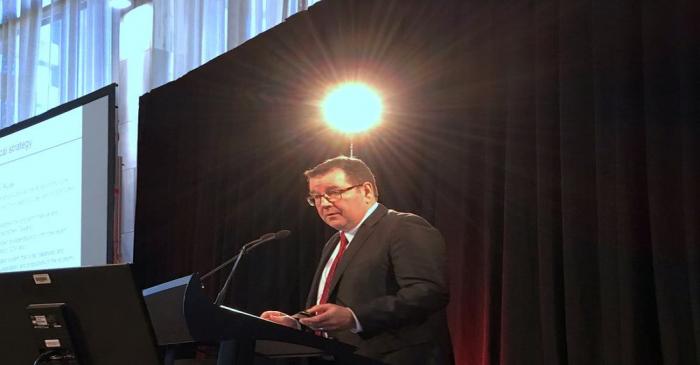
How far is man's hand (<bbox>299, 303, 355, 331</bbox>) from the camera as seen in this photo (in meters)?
1.75

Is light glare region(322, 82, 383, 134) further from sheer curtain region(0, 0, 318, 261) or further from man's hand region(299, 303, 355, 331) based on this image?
man's hand region(299, 303, 355, 331)

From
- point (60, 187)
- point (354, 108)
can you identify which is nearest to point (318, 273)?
point (354, 108)

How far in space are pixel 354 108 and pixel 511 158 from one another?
0.94m

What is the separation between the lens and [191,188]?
4613mm

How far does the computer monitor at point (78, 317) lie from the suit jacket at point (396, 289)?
0.52 m

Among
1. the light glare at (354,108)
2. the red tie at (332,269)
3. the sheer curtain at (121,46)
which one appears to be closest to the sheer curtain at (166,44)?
the sheer curtain at (121,46)

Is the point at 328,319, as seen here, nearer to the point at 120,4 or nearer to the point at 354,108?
the point at 354,108

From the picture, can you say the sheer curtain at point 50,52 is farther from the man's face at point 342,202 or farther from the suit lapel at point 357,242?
the suit lapel at point 357,242

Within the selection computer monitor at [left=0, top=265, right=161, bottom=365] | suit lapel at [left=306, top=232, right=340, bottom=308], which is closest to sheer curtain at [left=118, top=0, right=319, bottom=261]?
suit lapel at [left=306, top=232, right=340, bottom=308]

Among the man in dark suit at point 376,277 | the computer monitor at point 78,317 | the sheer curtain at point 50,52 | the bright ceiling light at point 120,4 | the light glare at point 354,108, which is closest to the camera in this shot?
the computer monitor at point 78,317

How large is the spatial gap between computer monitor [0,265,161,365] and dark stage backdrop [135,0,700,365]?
4.31 feet

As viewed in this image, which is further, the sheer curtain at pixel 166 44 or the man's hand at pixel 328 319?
the sheer curtain at pixel 166 44

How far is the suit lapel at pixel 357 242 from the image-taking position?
2240 mm

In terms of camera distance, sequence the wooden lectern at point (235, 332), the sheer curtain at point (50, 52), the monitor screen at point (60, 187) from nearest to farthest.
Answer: the wooden lectern at point (235, 332), the monitor screen at point (60, 187), the sheer curtain at point (50, 52)
